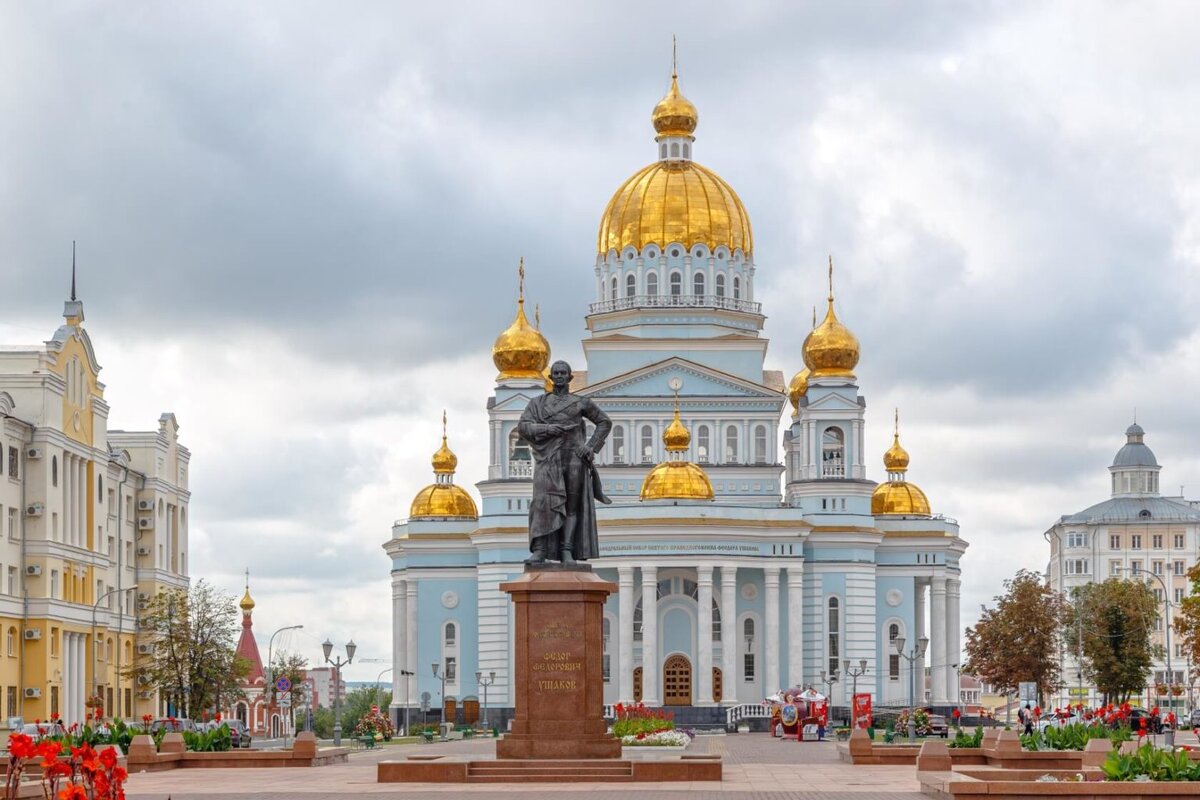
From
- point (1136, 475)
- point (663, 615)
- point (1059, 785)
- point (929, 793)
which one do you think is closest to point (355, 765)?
point (929, 793)

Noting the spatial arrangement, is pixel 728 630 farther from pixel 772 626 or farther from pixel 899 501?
pixel 899 501

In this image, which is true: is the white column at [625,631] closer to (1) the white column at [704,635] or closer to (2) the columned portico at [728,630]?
(1) the white column at [704,635]

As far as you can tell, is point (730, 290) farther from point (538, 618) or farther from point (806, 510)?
point (538, 618)

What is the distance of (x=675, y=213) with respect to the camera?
104 m

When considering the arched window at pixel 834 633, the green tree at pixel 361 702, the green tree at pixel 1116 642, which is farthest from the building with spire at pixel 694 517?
the green tree at pixel 361 702

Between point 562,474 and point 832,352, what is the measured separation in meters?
68.1

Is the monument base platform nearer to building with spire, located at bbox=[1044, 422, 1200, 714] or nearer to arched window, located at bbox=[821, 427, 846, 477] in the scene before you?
arched window, located at bbox=[821, 427, 846, 477]

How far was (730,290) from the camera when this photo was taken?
105562mm

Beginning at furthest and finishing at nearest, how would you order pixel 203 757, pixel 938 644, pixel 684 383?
1. pixel 938 644
2. pixel 684 383
3. pixel 203 757

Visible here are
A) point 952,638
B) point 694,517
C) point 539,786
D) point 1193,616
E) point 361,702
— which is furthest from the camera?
point 361,702

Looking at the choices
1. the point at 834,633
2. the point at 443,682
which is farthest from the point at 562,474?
the point at 443,682

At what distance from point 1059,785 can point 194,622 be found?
55.6 meters

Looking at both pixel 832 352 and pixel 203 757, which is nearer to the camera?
pixel 203 757

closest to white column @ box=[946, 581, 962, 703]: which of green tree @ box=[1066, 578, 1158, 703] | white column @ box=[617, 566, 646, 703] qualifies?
green tree @ box=[1066, 578, 1158, 703]
